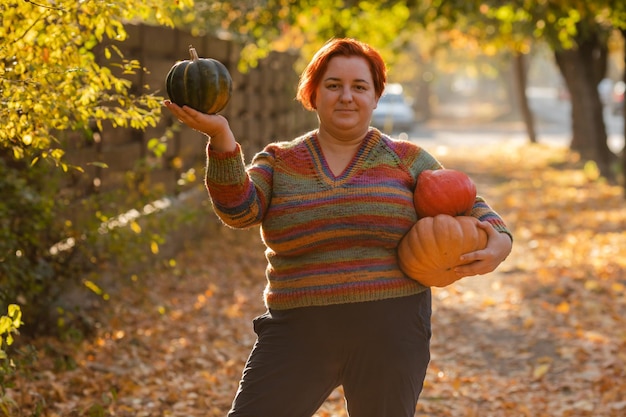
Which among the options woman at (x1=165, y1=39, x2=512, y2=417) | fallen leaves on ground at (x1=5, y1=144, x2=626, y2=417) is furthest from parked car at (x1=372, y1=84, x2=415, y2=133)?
woman at (x1=165, y1=39, x2=512, y2=417)

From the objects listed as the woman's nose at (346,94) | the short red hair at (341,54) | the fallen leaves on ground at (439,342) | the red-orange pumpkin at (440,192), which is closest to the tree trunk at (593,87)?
the fallen leaves on ground at (439,342)

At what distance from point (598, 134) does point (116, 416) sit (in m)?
15.7

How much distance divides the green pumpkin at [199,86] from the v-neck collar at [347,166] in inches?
15.7

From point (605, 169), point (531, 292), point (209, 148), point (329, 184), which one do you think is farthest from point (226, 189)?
point (605, 169)

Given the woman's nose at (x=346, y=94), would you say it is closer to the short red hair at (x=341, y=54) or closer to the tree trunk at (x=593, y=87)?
the short red hair at (x=341, y=54)

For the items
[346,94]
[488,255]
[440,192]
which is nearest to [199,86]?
[346,94]

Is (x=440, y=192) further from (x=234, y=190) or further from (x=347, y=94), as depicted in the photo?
(x=234, y=190)

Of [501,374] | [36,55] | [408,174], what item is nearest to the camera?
[408,174]

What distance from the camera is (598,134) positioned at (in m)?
19.4

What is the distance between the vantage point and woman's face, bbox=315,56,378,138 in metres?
3.49

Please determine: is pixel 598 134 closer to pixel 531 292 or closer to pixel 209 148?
pixel 531 292

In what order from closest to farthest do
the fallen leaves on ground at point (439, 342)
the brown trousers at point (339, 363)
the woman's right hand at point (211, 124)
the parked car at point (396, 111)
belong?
the woman's right hand at point (211, 124) < the brown trousers at point (339, 363) < the fallen leaves on ground at point (439, 342) < the parked car at point (396, 111)

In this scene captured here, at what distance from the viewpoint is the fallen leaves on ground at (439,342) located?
5812 mm

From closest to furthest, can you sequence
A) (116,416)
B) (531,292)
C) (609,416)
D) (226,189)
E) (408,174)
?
(226,189) → (408,174) → (116,416) → (609,416) → (531,292)
